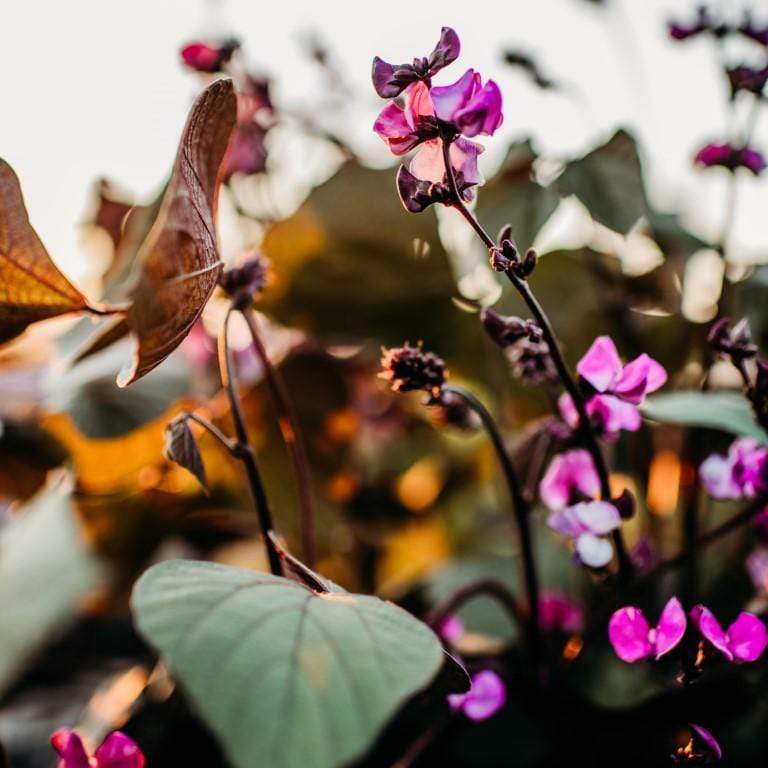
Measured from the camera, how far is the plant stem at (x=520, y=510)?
35 centimetres

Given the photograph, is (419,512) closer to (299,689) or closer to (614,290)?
(614,290)

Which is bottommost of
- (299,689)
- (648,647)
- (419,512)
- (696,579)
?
(419,512)

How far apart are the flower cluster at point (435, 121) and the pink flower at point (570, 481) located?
16cm

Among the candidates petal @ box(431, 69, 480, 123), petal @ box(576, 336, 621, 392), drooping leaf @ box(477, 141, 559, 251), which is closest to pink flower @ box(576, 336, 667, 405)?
petal @ box(576, 336, 621, 392)

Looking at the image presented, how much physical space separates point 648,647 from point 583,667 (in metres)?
0.14

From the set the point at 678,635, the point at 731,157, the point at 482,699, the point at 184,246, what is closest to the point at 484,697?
the point at 482,699

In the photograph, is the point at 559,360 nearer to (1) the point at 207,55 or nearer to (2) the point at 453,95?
(2) the point at 453,95

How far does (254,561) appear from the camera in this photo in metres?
0.72

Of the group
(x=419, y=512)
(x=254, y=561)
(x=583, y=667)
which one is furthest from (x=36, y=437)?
(x=583, y=667)

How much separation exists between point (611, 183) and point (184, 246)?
348mm

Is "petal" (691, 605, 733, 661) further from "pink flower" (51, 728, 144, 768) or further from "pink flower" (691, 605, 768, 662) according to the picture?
"pink flower" (51, 728, 144, 768)

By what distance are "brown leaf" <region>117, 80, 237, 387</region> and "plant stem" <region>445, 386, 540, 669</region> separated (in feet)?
0.39

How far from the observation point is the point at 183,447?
322mm

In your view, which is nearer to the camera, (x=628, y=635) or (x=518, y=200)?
(x=628, y=635)
